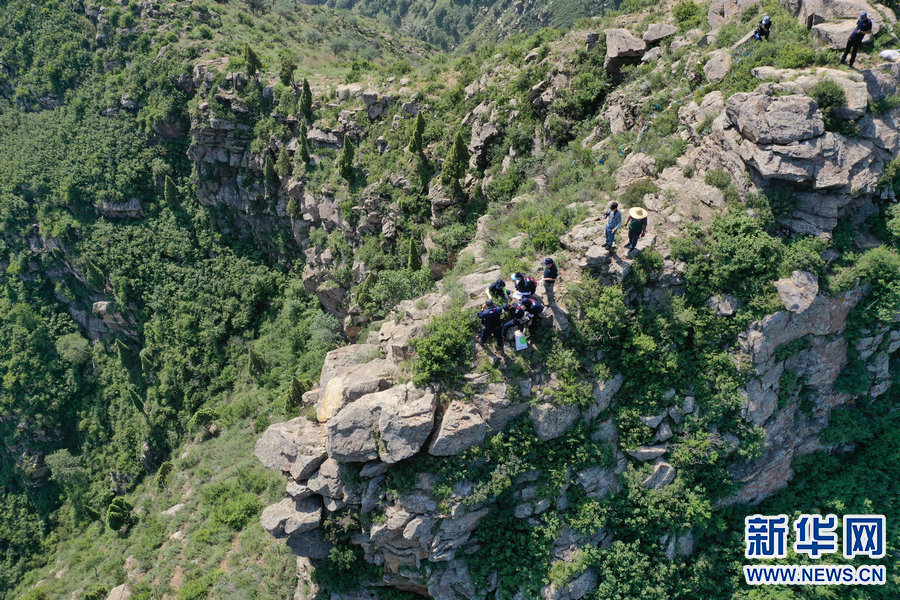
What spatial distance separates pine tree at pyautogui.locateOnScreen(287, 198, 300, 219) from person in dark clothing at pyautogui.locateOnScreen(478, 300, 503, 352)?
1061 inches

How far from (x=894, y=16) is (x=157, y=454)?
53.9 m

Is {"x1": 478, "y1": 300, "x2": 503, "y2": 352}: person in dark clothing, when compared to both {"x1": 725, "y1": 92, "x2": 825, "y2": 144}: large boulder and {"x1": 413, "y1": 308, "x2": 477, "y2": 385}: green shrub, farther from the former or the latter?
{"x1": 725, "y1": 92, "x2": 825, "y2": 144}: large boulder

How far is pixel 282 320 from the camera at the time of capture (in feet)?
125

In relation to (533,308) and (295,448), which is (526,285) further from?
(295,448)

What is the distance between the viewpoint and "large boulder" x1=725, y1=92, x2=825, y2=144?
15617 mm

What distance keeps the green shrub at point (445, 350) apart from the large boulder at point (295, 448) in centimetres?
472

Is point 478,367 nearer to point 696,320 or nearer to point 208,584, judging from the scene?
point 696,320

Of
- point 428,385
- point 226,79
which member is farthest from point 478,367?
point 226,79

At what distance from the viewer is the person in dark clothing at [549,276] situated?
598 inches

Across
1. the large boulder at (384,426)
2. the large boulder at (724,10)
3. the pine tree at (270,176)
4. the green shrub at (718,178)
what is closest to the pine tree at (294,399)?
the large boulder at (384,426)

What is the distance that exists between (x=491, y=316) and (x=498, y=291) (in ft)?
4.59

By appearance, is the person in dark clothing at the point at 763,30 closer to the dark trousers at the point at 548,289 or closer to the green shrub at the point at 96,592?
the dark trousers at the point at 548,289

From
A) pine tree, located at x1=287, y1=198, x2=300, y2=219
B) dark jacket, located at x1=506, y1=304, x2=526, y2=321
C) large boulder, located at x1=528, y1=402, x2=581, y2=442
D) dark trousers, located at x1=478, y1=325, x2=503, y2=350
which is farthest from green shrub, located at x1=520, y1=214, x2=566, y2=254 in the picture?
pine tree, located at x1=287, y1=198, x2=300, y2=219

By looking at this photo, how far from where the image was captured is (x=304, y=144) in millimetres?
35438
